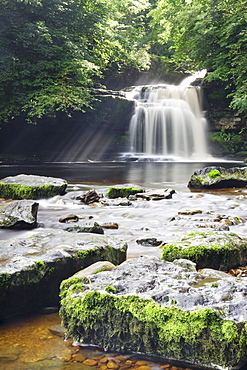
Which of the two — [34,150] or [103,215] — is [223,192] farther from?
[34,150]

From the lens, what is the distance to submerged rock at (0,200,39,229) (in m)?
5.10

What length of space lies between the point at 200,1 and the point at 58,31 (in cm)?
990

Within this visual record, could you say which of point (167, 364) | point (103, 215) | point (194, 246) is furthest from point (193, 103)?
point (167, 364)

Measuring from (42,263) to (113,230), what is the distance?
98.1 inches

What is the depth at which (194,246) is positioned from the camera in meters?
3.42

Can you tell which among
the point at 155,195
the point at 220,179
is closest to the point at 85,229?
the point at 155,195

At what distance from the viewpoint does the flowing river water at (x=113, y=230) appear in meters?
2.05

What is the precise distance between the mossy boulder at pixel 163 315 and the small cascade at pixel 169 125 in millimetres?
19816

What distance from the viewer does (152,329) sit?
2.04 meters

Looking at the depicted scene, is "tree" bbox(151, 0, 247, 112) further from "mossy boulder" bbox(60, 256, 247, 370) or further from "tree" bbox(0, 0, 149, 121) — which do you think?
"mossy boulder" bbox(60, 256, 247, 370)

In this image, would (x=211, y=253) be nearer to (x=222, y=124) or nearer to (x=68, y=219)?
(x=68, y=219)

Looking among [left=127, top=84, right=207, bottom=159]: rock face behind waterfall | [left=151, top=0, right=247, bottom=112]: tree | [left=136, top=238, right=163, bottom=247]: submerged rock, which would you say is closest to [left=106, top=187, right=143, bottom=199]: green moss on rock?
[left=136, top=238, right=163, bottom=247]: submerged rock

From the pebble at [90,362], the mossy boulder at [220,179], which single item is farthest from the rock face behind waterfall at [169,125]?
the pebble at [90,362]

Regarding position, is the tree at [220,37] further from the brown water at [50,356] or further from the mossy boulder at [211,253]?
the brown water at [50,356]
